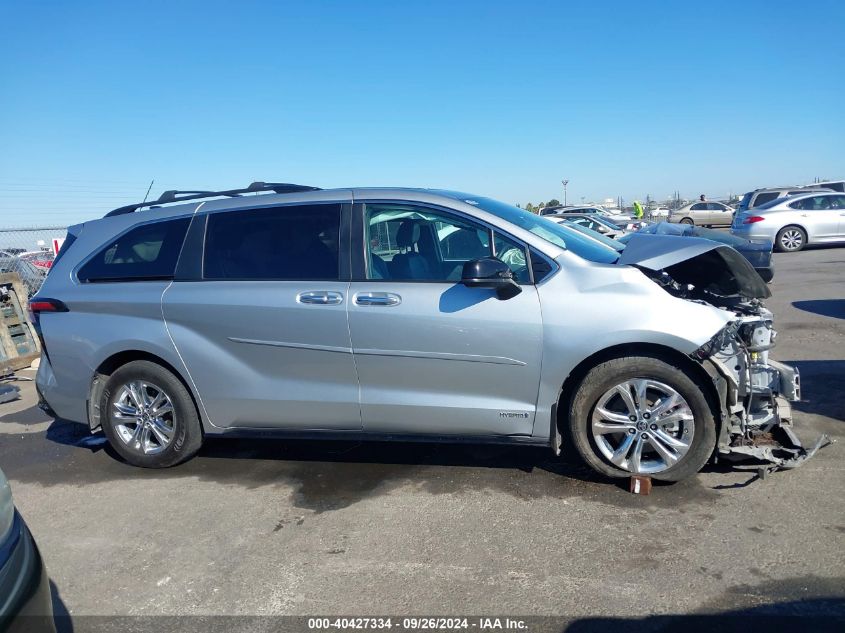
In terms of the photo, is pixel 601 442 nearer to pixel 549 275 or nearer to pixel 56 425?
pixel 549 275

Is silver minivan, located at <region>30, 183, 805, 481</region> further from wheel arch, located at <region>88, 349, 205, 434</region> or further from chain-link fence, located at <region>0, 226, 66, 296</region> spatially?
chain-link fence, located at <region>0, 226, 66, 296</region>

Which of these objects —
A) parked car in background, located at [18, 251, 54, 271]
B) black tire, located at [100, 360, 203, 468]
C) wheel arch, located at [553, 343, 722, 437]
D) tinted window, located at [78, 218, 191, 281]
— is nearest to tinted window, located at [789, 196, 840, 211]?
wheel arch, located at [553, 343, 722, 437]

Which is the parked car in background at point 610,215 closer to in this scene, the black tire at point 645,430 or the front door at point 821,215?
the front door at point 821,215

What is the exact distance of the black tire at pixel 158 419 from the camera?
15.1 ft

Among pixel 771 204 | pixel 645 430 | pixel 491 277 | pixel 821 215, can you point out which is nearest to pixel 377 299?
pixel 491 277

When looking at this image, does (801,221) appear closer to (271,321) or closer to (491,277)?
(491,277)

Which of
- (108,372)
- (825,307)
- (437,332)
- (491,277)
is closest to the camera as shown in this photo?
(491,277)

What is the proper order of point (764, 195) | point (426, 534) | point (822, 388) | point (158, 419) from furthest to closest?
point (764, 195) → point (822, 388) → point (158, 419) → point (426, 534)

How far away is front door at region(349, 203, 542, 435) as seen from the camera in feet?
12.8

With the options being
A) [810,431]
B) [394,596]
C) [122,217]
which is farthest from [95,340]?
[810,431]

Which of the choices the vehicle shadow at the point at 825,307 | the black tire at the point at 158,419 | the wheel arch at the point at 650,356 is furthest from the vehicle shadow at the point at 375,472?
the vehicle shadow at the point at 825,307

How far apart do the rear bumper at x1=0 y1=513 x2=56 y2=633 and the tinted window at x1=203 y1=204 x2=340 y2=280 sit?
2337 millimetres

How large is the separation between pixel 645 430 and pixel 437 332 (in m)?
1.38

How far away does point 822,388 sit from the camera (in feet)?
18.6
